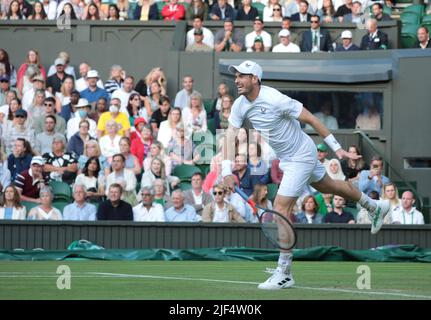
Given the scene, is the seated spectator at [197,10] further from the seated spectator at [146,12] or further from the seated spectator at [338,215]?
the seated spectator at [338,215]

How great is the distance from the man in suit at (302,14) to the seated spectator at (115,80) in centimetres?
383

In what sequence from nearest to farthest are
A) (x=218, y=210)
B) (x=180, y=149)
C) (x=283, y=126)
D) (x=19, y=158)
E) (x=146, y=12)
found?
(x=283, y=126), (x=218, y=210), (x=19, y=158), (x=180, y=149), (x=146, y=12)

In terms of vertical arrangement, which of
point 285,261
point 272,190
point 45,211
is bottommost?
point 285,261

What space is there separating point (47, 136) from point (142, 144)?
5.85ft

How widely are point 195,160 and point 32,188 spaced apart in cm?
299

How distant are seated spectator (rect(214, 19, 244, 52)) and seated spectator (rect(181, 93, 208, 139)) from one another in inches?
96.2

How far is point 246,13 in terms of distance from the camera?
2414 cm

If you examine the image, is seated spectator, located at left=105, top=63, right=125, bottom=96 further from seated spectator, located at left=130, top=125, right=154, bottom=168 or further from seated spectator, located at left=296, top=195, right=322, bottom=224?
seated spectator, located at left=296, top=195, right=322, bottom=224

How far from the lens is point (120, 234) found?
18141mm

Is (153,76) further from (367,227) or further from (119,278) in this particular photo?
(119,278)

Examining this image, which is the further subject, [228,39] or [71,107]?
[228,39]

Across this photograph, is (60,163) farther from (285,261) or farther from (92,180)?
(285,261)

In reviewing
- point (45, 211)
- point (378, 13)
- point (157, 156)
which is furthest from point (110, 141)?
point (378, 13)
